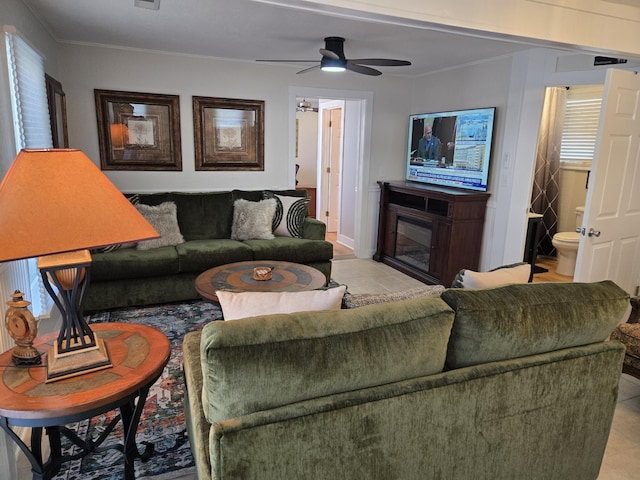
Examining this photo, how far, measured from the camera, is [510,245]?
4191mm

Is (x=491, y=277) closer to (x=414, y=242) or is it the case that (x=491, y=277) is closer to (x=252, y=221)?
(x=252, y=221)

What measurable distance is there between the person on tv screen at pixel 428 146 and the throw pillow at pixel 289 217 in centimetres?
166

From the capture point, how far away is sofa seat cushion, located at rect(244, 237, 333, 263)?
162 inches

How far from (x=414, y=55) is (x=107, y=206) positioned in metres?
3.74

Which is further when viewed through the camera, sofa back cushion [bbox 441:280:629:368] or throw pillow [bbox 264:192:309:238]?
throw pillow [bbox 264:192:309:238]

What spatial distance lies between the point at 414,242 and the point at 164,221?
2744mm

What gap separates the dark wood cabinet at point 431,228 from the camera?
434 centimetres

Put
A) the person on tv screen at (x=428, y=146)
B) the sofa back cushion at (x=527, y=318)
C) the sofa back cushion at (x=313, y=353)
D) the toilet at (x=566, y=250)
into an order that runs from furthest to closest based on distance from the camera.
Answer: the person on tv screen at (x=428, y=146) < the toilet at (x=566, y=250) < the sofa back cushion at (x=527, y=318) < the sofa back cushion at (x=313, y=353)

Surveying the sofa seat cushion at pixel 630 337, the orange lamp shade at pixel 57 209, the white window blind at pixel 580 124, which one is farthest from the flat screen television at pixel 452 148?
the orange lamp shade at pixel 57 209

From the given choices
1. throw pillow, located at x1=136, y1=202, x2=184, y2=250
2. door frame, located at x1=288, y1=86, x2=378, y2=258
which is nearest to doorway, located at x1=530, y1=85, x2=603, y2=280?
door frame, located at x1=288, y1=86, x2=378, y2=258

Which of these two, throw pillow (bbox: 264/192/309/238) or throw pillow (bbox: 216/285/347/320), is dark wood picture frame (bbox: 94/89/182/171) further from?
throw pillow (bbox: 216/285/347/320)

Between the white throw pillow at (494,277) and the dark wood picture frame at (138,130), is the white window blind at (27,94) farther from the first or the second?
the white throw pillow at (494,277)

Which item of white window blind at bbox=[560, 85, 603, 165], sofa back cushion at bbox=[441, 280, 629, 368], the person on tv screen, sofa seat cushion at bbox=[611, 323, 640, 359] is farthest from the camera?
white window blind at bbox=[560, 85, 603, 165]

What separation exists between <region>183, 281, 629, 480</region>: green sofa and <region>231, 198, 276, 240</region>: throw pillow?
8.81 ft
